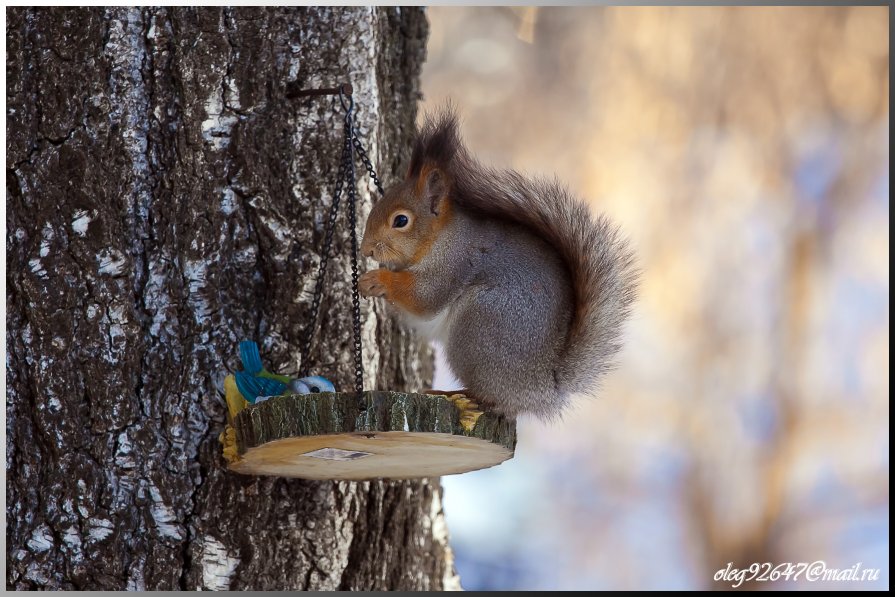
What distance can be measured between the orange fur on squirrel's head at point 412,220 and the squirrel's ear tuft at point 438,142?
0.02 metres

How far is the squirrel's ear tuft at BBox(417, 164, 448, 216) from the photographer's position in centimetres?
166

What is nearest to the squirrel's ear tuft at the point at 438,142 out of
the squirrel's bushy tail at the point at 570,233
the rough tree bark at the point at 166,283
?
the squirrel's bushy tail at the point at 570,233

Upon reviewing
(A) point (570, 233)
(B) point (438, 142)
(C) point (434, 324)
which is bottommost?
(C) point (434, 324)

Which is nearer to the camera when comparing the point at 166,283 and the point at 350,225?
the point at 350,225

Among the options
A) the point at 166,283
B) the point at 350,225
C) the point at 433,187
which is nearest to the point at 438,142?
the point at 433,187

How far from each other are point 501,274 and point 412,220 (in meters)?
0.17

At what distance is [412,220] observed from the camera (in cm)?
165

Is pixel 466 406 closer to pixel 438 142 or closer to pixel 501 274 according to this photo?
pixel 501 274

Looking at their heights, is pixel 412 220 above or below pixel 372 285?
above

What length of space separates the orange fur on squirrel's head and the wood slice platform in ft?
0.84

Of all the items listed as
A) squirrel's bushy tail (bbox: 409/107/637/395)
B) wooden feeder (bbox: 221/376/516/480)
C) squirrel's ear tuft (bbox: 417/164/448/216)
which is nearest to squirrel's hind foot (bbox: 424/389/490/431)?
wooden feeder (bbox: 221/376/516/480)

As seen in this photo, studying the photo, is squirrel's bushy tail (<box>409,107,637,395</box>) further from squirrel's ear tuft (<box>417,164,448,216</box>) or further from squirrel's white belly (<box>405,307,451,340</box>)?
squirrel's white belly (<box>405,307,451,340</box>)

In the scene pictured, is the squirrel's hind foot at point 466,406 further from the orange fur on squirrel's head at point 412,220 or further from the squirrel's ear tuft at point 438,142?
the squirrel's ear tuft at point 438,142

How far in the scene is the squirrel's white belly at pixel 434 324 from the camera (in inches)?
64.6
